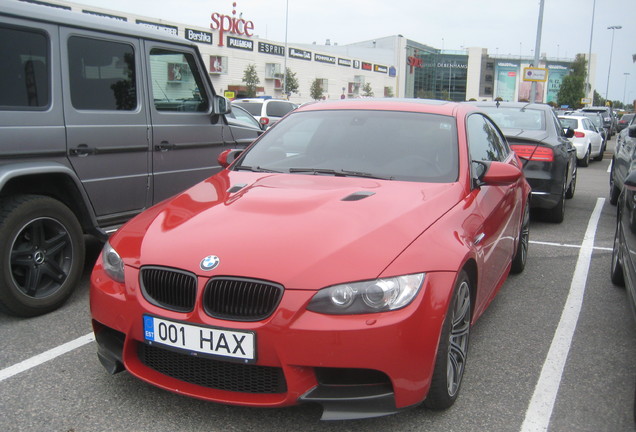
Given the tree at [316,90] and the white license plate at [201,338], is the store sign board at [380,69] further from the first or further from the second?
the white license plate at [201,338]

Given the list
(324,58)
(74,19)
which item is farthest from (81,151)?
(324,58)

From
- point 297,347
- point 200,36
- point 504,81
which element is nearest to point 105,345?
point 297,347

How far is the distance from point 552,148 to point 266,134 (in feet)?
13.5

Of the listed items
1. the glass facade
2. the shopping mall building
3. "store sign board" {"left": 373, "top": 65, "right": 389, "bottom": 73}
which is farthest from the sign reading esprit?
the glass facade

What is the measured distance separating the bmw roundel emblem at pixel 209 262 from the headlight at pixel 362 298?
466 mm

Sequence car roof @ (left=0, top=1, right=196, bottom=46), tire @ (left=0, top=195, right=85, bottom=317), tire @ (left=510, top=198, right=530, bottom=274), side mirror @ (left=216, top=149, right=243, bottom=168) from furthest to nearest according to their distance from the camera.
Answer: tire @ (left=510, top=198, right=530, bottom=274), side mirror @ (left=216, top=149, right=243, bottom=168), car roof @ (left=0, top=1, right=196, bottom=46), tire @ (left=0, top=195, right=85, bottom=317)

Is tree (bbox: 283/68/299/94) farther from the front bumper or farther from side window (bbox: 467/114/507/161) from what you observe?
the front bumper

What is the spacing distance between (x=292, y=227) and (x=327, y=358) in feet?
2.25

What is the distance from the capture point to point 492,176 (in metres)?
3.60

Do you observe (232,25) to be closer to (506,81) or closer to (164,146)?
(164,146)

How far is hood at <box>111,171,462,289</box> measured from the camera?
2.57 meters

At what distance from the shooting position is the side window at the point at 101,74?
174 inches

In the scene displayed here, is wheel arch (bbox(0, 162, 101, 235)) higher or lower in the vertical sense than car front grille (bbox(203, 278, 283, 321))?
higher

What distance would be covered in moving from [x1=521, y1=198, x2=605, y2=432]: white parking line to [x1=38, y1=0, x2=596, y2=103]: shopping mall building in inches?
571
